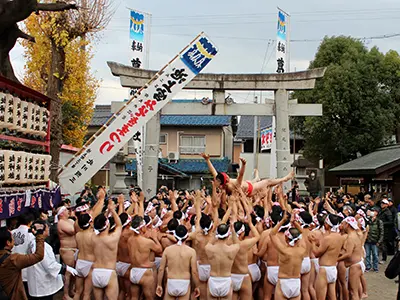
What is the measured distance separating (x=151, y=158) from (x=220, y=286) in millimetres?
12003

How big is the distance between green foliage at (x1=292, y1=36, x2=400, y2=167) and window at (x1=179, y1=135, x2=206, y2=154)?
10289 millimetres

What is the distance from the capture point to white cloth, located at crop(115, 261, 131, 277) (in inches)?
349

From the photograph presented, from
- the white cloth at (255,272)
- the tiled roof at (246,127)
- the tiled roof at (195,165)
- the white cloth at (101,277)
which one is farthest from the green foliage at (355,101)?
the white cloth at (101,277)

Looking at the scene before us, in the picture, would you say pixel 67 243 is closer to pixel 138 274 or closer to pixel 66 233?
pixel 66 233

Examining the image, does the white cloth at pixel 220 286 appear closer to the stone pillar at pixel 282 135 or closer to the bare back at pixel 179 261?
the bare back at pixel 179 261

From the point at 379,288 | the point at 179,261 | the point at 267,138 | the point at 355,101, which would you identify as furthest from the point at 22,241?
the point at 355,101

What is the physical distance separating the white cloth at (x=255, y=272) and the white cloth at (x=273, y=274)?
13.3 inches

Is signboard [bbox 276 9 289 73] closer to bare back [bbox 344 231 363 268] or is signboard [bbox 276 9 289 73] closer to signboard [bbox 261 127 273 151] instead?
signboard [bbox 261 127 273 151]

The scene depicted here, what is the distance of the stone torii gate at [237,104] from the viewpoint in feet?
63.2

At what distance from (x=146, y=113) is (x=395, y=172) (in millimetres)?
9015

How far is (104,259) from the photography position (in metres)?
8.09

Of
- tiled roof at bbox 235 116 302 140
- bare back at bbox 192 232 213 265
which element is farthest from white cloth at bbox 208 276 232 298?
tiled roof at bbox 235 116 302 140

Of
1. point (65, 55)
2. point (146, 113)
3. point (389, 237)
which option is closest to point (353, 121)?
point (389, 237)

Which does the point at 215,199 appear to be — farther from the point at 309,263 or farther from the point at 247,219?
the point at 309,263
